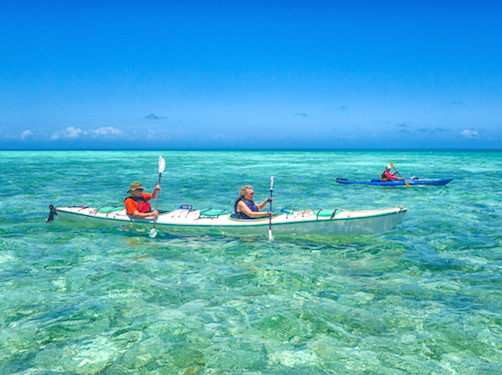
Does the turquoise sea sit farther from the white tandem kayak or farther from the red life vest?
the red life vest

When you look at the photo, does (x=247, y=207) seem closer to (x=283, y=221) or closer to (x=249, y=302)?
(x=283, y=221)

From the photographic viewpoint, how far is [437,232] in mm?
12102

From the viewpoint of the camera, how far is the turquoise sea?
4996mm

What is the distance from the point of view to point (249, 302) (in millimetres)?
6762

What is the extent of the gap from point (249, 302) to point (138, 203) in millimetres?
6230

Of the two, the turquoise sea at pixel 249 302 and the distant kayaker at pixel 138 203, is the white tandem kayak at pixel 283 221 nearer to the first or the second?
the distant kayaker at pixel 138 203

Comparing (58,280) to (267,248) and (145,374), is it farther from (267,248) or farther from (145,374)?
(267,248)

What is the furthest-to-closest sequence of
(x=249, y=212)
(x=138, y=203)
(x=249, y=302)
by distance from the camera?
1. (x=138, y=203)
2. (x=249, y=212)
3. (x=249, y=302)

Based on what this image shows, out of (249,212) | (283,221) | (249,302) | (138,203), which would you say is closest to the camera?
(249,302)

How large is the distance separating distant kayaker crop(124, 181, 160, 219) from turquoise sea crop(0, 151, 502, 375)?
780 mm

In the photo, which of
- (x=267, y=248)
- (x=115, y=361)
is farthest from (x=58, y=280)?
(x=267, y=248)

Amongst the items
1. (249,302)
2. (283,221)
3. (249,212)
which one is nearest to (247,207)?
(249,212)

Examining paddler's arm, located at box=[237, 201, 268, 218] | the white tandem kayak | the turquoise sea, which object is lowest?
the turquoise sea

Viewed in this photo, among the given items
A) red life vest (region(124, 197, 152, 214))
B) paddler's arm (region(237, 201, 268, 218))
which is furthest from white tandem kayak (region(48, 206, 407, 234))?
red life vest (region(124, 197, 152, 214))
